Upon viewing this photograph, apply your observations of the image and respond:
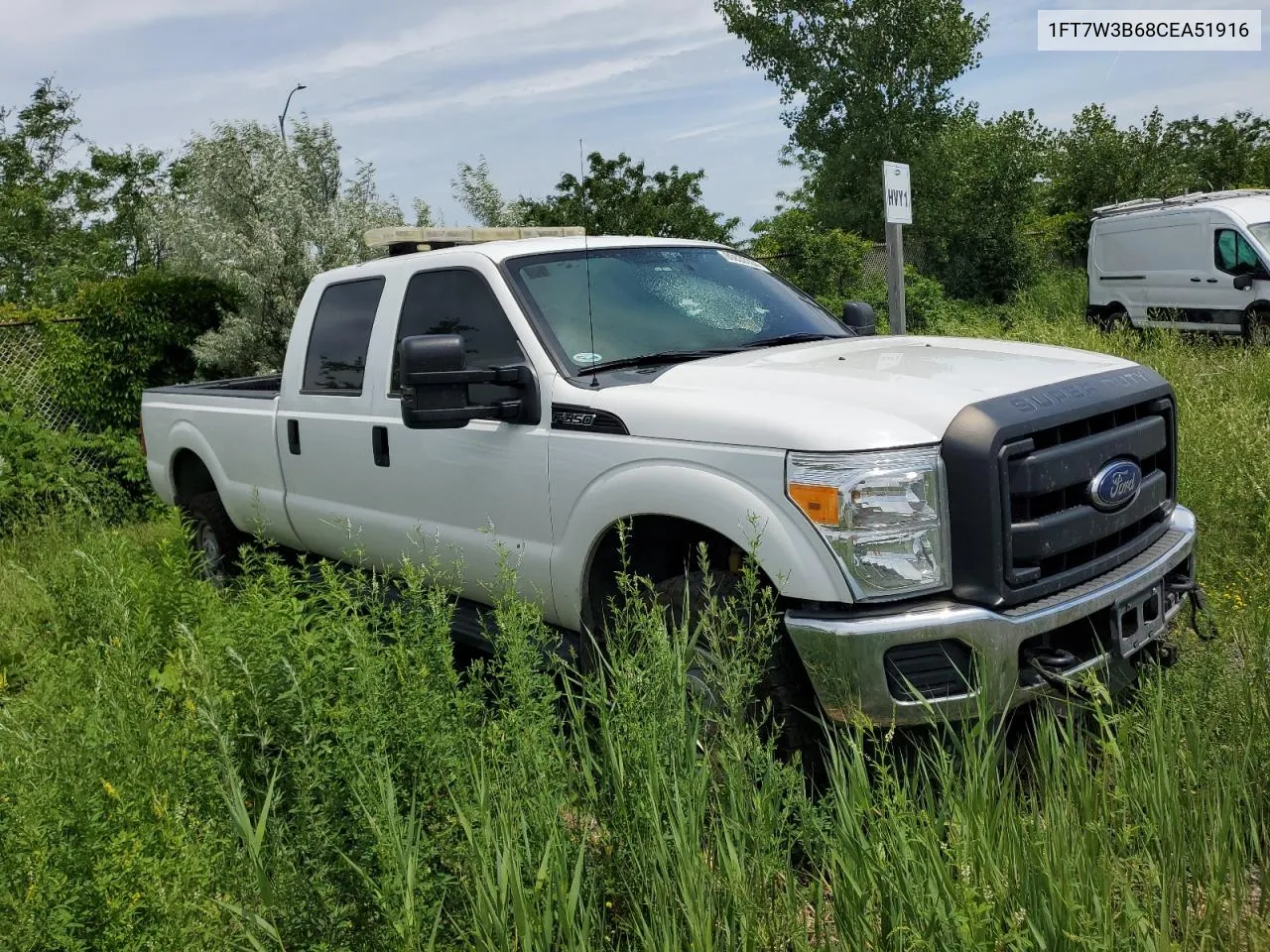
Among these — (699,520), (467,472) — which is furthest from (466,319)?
(699,520)

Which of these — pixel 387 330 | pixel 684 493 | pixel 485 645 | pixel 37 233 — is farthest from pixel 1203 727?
pixel 37 233

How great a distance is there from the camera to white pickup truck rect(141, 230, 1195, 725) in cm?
315

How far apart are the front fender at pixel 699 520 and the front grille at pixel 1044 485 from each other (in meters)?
0.41

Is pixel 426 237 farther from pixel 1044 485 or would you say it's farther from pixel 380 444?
pixel 1044 485

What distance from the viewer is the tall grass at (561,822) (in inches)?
87.0

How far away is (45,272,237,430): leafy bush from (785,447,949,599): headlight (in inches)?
391

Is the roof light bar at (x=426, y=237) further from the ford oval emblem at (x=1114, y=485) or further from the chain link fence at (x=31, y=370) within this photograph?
the chain link fence at (x=31, y=370)

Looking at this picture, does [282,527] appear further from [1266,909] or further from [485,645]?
[1266,909]

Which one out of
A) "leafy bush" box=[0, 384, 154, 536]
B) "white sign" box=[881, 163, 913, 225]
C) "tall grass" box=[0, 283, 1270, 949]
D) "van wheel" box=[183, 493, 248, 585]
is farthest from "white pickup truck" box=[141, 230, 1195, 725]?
"leafy bush" box=[0, 384, 154, 536]

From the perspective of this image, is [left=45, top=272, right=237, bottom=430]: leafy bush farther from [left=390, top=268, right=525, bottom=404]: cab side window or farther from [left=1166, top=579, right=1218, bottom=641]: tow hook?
[left=1166, top=579, right=1218, bottom=641]: tow hook

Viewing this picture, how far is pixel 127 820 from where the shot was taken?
8.19 feet

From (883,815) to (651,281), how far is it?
2.82 m

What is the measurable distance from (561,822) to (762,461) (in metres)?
1.29

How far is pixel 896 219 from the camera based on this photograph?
7.34 m
